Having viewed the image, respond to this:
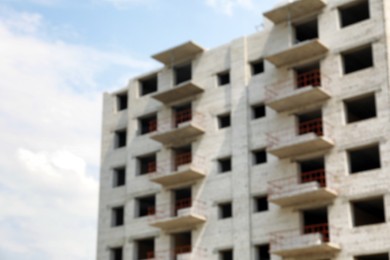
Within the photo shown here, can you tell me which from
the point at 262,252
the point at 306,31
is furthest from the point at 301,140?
the point at 306,31

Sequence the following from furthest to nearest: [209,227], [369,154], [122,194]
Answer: [122,194] < [209,227] < [369,154]

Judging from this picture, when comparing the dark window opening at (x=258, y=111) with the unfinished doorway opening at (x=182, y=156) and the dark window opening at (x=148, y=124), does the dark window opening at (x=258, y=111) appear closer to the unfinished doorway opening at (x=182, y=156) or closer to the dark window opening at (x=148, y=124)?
the unfinished doorway opening at (x=182, y=156)

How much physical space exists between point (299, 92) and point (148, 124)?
15.9m

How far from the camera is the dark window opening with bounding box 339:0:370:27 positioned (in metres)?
50.9

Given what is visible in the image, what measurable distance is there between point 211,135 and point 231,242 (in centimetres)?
809

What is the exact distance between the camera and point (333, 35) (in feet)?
167

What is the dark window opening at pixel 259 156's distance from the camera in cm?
5256

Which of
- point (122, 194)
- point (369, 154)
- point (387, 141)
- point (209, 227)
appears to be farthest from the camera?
point (122, 194)

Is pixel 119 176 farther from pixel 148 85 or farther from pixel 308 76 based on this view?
pixel 308 76

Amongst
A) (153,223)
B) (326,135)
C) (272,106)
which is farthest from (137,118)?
(326,135)

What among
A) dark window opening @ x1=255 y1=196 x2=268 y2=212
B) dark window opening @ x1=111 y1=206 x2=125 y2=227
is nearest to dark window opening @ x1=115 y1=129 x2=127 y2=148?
dark window opening @ x1=111 y1=206 x2=125 y2=227

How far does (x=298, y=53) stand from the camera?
51.1m

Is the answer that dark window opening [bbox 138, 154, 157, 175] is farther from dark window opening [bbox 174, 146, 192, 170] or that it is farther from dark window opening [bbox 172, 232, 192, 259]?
dark window opening [bbox 172, 232, 192, 259]

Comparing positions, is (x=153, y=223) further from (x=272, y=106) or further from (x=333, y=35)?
(x=333, y=35)
